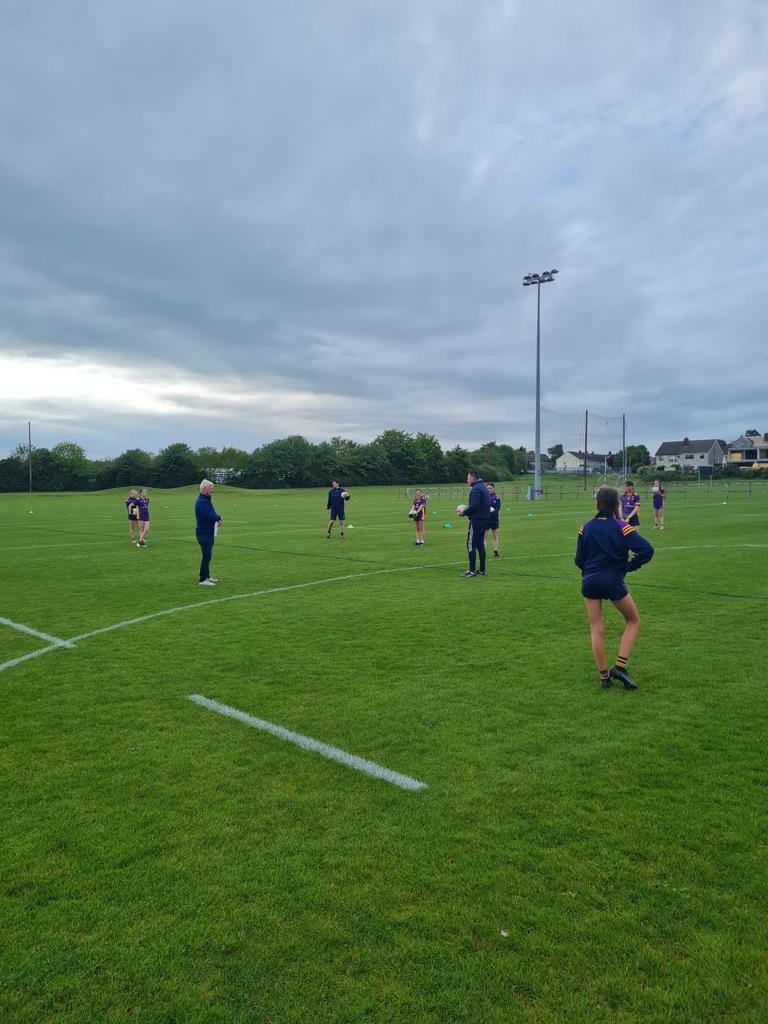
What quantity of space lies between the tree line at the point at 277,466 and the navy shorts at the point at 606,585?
289ft

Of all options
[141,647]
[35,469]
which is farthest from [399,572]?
[35,469]

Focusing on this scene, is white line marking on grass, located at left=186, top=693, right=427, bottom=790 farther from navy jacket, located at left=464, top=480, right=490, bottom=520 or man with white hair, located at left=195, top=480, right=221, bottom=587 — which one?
navy jacket, located at left=464, top=480, right=490, bottom=520

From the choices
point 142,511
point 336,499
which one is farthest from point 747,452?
point 142,511

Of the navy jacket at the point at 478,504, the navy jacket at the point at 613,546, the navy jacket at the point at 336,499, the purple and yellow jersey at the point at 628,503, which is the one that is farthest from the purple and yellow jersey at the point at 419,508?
the navy jacket at the point at 613,546

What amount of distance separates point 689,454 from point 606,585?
478ft

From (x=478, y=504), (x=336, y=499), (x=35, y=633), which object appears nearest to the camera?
(x=35, y=633)

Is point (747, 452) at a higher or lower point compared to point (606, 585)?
higher

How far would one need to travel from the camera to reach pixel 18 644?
9188mm

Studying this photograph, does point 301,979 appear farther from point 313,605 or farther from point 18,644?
point 313,605

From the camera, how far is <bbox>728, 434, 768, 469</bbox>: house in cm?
13012

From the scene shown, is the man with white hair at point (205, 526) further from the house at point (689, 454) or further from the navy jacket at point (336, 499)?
the house at point (689, 454)

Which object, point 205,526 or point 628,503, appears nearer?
point 205,526

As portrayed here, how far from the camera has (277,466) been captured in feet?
355

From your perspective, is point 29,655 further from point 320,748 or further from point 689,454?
point 689,454
